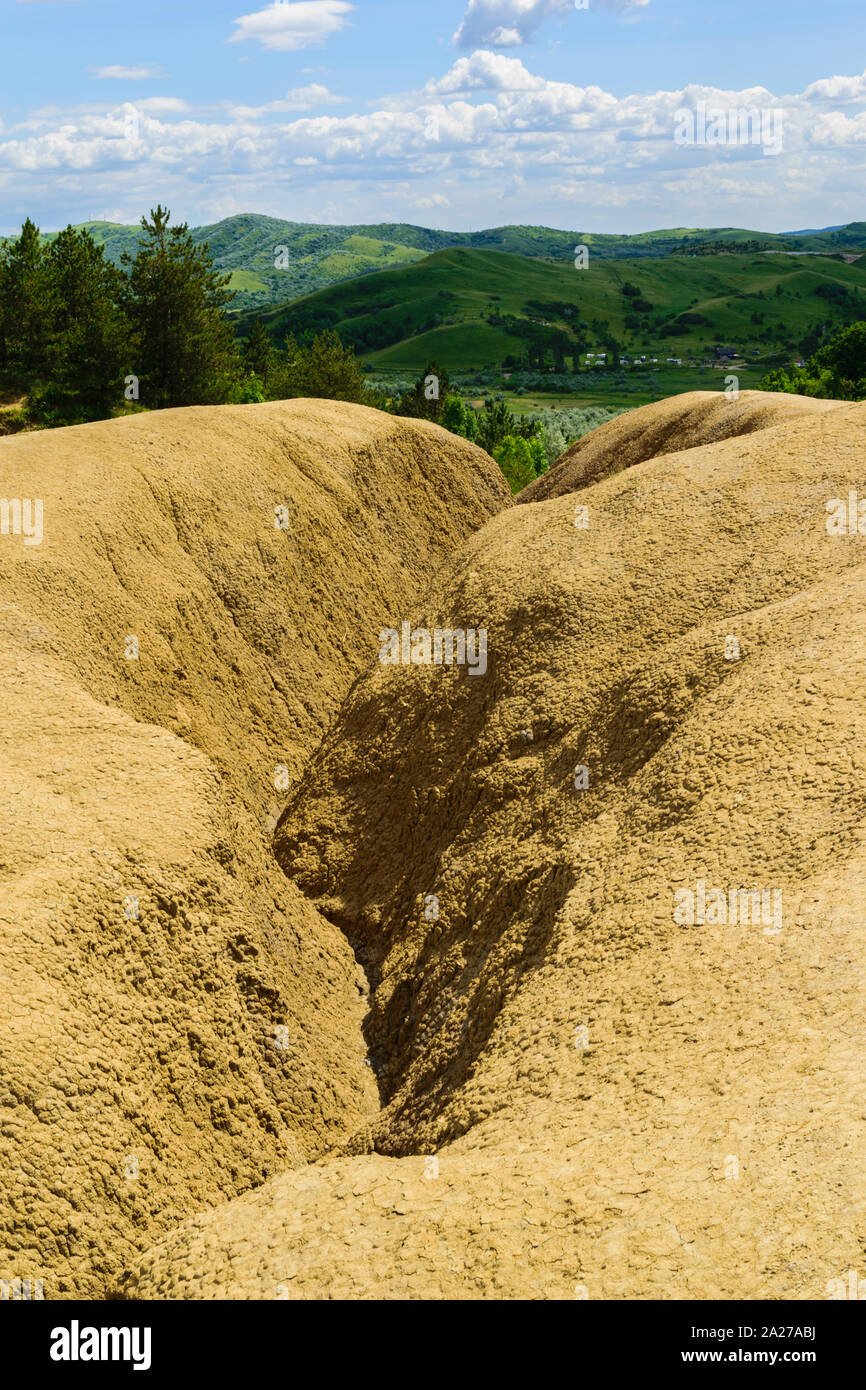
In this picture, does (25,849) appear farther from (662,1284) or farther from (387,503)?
(387,503)

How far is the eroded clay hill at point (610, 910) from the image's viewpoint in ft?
22.8

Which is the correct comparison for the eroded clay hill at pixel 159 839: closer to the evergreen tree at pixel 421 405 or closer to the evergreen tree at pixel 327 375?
the evergreen tree at pixel 327 375

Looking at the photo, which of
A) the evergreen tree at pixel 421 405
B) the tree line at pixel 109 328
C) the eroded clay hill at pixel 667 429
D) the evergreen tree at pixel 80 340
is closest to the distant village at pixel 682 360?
the evergreen tree at pixel 421 405

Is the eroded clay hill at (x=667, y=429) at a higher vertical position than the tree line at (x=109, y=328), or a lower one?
lower

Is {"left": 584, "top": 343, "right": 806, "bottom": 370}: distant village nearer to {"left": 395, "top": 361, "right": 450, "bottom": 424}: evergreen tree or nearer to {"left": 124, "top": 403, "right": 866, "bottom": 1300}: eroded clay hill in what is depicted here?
{"left": 395, "top": 361, "right": 450, "bottom": 424}: evergreen tree

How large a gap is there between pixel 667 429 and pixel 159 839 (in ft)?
89.2

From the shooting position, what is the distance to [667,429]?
35.1 meters

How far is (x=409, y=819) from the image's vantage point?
17.8 m

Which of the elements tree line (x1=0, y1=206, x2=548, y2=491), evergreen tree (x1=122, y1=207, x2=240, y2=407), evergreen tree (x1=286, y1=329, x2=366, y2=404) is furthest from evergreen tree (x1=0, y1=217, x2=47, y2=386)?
evergreen tree (x1=286, y1=329, x2=366, y2=404)

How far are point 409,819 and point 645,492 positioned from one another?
771 centimetres

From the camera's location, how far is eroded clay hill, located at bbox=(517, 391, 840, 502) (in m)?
29.9

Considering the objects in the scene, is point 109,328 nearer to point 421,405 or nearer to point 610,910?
point 421,405

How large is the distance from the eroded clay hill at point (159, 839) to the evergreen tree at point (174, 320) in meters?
19.6

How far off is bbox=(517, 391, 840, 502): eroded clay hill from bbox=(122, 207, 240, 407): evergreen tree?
57.3 feet
